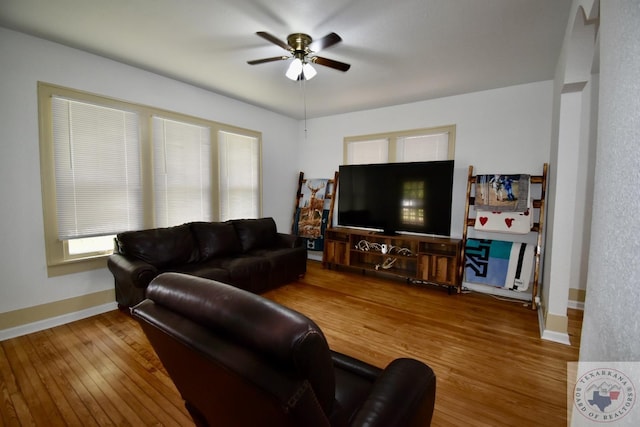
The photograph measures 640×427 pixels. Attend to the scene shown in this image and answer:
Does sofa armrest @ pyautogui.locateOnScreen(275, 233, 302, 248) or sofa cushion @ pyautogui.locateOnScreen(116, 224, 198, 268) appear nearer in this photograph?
sofa cushion @ pyautogui.locateOnScreen(116, 224, 198, 268)

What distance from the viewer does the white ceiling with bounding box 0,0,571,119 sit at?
2.02m

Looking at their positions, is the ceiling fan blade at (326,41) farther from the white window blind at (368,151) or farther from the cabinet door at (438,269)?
the cabinet door at (438,269)

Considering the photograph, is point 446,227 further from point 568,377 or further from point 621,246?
point 621,246

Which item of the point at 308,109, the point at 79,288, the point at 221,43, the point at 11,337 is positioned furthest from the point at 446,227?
the point at 11,337

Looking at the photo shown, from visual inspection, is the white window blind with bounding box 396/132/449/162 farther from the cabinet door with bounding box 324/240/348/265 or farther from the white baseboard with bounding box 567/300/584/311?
the white baseboard with bounding box 567/300/584/311

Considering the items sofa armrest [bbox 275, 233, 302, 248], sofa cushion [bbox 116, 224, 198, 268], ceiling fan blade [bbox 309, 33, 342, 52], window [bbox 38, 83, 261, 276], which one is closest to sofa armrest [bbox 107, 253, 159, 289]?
sofa cushion [bbox 116, 224, 198, 268]

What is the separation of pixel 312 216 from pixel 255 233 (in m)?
1.30

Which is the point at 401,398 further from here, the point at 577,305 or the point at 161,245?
the point at 577,305

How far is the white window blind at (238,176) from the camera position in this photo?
4133 millimetres

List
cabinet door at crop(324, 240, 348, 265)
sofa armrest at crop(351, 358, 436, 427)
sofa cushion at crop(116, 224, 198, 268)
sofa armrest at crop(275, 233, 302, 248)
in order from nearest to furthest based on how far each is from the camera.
Result: sofa armrest at crop(351, 358, 436, 427) < sofa cushion at crop(116, 224, 198, 268) < sofa armrest at crop(275, 233, 302, 248) < cabinet door at crop(324, 240, 348, 265)

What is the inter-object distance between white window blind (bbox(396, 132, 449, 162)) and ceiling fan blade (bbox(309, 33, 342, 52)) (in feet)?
7.99

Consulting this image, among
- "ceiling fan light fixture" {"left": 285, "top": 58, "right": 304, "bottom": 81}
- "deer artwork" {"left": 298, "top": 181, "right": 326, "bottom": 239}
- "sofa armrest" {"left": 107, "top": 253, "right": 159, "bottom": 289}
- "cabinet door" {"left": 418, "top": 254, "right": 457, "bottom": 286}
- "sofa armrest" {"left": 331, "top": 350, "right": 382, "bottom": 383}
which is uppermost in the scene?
"ceiling fan light fixture" {"left": 285, "top": 58, "right": 304, "bottom": 81}

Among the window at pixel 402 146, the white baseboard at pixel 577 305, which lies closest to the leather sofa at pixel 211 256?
the window at pixel 402 146

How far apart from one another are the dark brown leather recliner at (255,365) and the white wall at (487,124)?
3.30 metres
